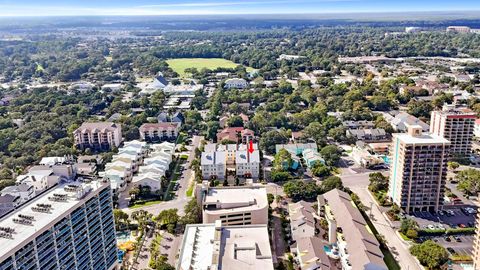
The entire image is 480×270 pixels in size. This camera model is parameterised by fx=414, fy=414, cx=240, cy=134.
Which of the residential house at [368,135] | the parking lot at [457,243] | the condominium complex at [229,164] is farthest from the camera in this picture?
the residential house at [368,135]

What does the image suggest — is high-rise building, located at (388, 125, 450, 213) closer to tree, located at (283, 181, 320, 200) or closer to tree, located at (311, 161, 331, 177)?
tree, located at (283, 181, 320, 200)

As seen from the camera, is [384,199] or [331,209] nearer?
[331,209]

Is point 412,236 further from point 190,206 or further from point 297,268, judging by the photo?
point 190,206

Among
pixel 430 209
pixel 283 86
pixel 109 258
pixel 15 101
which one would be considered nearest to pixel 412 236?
pixel 430 209

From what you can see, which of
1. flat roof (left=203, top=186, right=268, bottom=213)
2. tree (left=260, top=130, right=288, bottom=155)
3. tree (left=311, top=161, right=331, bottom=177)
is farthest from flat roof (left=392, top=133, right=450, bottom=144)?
tree (left=260, top=130, right=288, bottom=155)

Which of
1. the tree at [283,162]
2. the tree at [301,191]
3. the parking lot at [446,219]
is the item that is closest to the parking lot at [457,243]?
the parking lot at [446,219]

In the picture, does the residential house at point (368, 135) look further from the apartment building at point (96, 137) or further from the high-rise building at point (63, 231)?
the high-rise building at point (63, 231)
